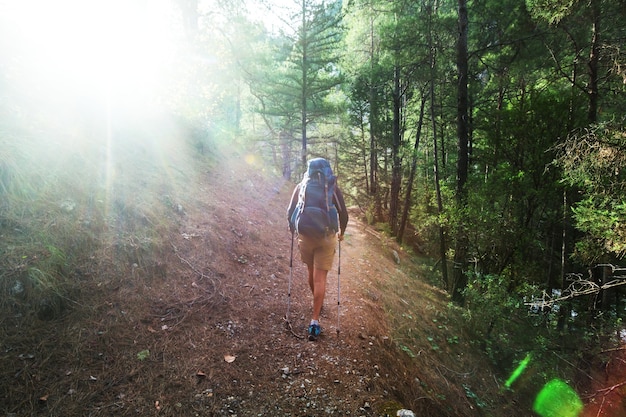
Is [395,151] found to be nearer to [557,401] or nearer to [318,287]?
[557,401]

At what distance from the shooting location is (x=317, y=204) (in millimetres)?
4059

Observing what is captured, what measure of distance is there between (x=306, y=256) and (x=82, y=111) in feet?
19.9

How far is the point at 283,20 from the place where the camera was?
46.8 ft

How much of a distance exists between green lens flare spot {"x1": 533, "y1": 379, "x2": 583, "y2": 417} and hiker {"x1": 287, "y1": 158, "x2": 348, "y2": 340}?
4.84 m

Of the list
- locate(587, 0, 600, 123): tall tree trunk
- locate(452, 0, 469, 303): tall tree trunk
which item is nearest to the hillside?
locate(452, 0, 469, 303): tall tree trunk

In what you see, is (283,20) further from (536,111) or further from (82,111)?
(536,111)

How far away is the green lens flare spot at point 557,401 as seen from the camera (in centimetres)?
551

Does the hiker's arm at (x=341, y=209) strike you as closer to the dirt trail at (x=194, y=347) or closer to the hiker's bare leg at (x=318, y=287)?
the hiker's bare leg at (x=318, y=287)

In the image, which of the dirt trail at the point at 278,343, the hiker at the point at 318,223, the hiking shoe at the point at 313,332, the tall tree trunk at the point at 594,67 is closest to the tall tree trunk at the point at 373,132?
the tall tree trunk at the point at 594,67

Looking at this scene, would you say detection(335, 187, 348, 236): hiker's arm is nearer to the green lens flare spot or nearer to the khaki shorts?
the khaki shorts

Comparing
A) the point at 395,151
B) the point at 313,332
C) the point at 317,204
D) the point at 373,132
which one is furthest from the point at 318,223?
the point at 373,132

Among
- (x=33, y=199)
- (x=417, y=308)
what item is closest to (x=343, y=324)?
(x=417, y=308)

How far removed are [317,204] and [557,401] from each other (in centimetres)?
608

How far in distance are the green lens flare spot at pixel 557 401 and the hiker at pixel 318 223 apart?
484cm
